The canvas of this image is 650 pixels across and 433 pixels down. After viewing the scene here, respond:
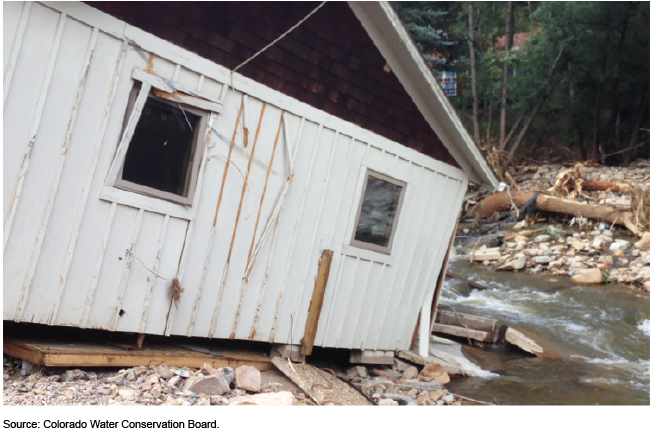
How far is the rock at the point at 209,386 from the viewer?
4824 millimetres

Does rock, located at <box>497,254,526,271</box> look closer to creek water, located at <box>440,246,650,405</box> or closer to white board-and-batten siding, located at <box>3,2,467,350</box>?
creek water, located at <box>440,246,650,405</box>

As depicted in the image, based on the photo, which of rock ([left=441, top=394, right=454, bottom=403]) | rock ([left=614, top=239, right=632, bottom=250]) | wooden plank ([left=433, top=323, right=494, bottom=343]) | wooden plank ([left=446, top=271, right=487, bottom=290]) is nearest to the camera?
rock ([left=441, top=394, right=454, bottom=403])

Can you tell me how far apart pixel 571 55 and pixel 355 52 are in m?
20.0

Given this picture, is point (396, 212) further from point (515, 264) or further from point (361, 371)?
point (515, 264)

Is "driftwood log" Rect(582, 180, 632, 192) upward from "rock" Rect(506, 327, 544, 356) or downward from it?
upward

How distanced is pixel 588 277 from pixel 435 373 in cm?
718

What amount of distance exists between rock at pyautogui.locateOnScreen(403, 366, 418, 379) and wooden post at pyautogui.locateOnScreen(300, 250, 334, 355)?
1.57 metres

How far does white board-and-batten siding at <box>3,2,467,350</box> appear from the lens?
14.8 feet

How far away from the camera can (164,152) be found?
519cm

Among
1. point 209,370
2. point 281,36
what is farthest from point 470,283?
point 281,36

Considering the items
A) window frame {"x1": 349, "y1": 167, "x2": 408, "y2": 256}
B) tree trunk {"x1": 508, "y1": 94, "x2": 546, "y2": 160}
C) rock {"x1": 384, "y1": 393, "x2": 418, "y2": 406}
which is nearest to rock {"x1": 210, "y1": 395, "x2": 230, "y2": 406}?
rock {"x1": 384, "y1": 393, "x2": 418, "y2": 406}

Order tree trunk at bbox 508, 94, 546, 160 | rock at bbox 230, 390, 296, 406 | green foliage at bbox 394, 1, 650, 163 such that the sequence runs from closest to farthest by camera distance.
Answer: rock at bbox 230, 390, 296, 406 → green foliage at bbox 394, 1, 650, 163 → tree trunk at bbox 508, 94, 546, 160

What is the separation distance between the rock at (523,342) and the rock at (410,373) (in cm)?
246

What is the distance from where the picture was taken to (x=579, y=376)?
26.5ft
